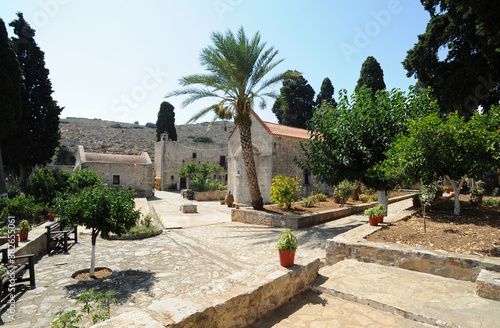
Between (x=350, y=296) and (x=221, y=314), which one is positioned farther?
(x=350, y=296)

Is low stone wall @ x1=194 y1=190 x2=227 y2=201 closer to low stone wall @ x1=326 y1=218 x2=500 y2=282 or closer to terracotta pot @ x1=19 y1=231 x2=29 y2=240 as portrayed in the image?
terracotta pot @ x1=19 y1=231 x2=29 y2=240

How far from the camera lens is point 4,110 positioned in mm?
14484

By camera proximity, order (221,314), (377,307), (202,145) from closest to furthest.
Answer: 1. (221,314)
2. (377,307)
3. (202,145)

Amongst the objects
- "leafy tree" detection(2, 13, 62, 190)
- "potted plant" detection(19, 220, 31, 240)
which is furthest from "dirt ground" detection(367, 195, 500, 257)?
"leafy tree" detection(2, 13, 62, 190)

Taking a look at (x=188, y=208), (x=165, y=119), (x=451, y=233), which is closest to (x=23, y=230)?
(x=188, y=208)

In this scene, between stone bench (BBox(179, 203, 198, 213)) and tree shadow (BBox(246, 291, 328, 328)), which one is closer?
tree shadow (BBox(246, 291, 328, 328))

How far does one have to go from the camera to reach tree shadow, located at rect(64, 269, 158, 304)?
5234 mm

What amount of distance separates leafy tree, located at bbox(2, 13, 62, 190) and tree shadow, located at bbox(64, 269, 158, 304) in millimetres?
16650

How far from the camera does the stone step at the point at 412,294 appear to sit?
11.1ft

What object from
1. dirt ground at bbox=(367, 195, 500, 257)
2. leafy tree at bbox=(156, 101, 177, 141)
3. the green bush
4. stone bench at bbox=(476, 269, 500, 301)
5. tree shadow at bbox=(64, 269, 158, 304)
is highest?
leafy tree at bbox=(156, 101, 177, 141)

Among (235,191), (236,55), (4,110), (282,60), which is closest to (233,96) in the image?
(236,55)

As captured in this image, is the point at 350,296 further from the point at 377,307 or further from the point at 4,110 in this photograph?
the point at 4,110

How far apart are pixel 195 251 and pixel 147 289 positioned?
8.73ft

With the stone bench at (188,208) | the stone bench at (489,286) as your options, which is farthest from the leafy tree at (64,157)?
the stone bench at (489,286)
